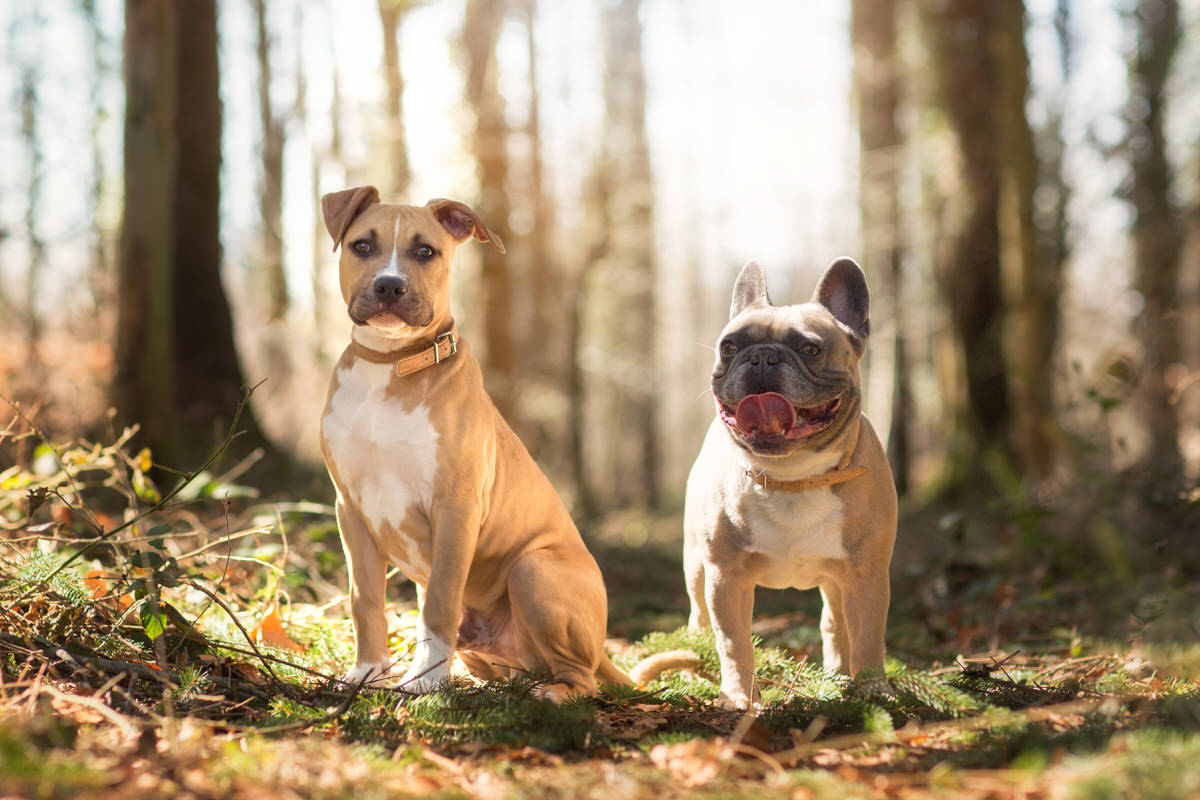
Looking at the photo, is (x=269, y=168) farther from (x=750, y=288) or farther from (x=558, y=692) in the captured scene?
(x=558, y=692)

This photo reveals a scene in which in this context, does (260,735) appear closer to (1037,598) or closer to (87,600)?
(87,600)

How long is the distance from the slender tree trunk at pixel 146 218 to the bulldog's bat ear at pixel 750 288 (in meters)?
4.96

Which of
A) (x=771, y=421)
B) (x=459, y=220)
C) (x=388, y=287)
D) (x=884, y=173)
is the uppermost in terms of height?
(x=884, y=173)

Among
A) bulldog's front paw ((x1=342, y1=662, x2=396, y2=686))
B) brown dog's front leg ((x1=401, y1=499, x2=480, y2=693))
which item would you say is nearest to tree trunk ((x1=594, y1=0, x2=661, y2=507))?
brown dog's front leg ((x1=401, y1=499, x2=480, y2=693))

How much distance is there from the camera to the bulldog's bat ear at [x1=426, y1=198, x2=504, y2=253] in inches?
178

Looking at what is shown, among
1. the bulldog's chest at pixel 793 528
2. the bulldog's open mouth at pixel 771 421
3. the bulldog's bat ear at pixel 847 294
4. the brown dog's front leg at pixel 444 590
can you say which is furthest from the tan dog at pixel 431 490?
the bulldog's bat ear at pixel 847 294

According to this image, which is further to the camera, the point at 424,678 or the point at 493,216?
the point at 493,216

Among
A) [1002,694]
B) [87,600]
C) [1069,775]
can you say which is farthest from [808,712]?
[87,600]

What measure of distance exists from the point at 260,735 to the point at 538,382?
16500 millimetres

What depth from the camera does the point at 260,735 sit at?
10.5ft

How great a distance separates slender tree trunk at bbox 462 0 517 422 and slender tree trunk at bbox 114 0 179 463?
7023 mm

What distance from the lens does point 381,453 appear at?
13.4ft

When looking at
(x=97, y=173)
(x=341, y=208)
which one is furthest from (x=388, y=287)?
(x=97, y=173)

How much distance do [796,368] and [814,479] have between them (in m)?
0.47
